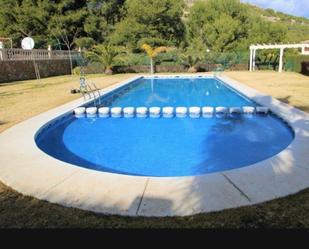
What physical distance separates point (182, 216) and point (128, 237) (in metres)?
0.73

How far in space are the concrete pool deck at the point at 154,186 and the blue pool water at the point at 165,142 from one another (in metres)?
1.52

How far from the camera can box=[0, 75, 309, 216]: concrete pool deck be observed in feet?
11.8

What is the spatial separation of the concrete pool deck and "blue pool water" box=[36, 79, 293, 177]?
59.8 inches

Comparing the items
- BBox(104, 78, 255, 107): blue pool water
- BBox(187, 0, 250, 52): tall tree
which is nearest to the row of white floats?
BBox(104, 78, 255, 107): blue pool water

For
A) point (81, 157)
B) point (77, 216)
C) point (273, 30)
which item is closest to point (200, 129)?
point (81, 157)

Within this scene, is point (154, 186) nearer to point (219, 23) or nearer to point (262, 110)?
point (262, 110)

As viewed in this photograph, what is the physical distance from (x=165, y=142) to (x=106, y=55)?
19591 mm

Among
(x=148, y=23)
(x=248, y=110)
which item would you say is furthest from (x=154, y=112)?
(x=148, y=23)

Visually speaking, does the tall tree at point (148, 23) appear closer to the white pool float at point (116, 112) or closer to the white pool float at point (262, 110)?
the white pool float at point (116, 112)

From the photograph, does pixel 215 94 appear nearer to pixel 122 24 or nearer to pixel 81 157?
pixel 81 157

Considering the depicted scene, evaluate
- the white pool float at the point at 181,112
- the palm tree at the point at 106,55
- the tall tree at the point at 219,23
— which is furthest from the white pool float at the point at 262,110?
the tall tree at the point at 219,23

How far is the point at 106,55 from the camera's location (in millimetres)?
26188

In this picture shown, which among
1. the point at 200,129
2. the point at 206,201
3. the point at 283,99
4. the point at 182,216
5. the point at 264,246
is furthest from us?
the point at 283,99

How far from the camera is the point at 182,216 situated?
336 cm
